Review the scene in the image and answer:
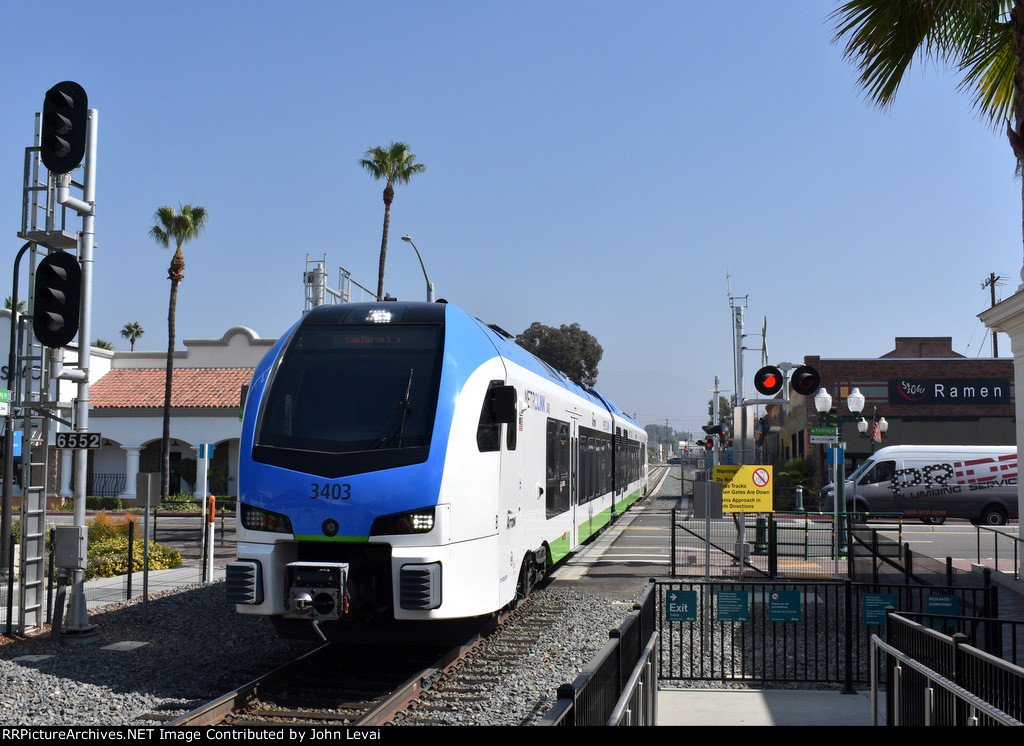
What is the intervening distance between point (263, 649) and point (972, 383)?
40666mm

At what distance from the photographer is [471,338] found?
10.2 metres

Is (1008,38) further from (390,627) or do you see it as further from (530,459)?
(390,627)

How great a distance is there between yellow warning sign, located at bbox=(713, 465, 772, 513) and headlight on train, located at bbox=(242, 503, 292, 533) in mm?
7136

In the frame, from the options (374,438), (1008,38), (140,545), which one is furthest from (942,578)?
(140,545)

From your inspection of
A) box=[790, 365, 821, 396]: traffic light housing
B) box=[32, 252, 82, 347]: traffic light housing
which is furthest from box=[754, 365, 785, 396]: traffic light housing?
box=[32, 252, 82, 347]: traffic light housing

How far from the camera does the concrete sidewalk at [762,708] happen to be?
8219 millimetres

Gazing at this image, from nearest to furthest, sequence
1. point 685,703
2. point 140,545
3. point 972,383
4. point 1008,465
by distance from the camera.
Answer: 1. point 685,703
2. point 140,545
3. point 1008,465
4. point 972,383

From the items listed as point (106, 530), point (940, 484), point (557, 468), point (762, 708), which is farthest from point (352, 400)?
point (940, 484)

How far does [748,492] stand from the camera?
13.8 m

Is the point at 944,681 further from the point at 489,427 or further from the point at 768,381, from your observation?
the point at 768,381

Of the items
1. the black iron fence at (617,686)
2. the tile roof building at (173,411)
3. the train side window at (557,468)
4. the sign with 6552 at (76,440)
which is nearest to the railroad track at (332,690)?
the black iron fence at (617,686)

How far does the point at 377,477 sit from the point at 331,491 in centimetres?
45

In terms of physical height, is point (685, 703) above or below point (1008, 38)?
below

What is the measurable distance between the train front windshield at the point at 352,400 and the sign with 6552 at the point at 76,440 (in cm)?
373
